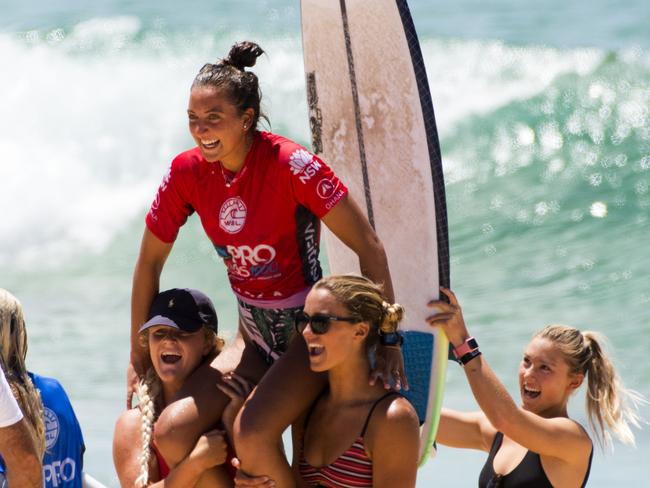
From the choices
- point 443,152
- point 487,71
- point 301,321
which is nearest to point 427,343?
point 301,321

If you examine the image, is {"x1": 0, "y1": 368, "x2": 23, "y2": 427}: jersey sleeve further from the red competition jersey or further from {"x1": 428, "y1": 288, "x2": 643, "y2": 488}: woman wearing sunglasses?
{"x1": 428, "y1": 288, "x2": 643, "y2": 488}: woman wearing sunglasses

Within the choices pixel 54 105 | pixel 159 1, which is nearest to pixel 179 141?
pixel 54 105

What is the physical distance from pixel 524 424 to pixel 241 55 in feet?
5.15

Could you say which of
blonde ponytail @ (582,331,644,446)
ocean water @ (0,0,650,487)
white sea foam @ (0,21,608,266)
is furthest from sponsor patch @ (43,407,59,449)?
white sea foam @ (0,21,608,266)

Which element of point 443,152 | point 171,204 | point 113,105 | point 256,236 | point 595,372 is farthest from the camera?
point 113,105

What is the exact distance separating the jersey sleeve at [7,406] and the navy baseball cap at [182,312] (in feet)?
2.62

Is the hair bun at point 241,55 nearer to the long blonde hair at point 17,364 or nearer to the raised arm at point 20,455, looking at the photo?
the long blonde hair at point 17,364

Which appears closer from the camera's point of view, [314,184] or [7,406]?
[7,406]

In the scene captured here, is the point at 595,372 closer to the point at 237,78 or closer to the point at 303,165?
the point at 303,165

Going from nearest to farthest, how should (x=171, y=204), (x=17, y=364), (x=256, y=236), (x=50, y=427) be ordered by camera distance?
(x=17, y=364) < (x=50, y=427) < (x=256, y=236) < (x=171, y=204)

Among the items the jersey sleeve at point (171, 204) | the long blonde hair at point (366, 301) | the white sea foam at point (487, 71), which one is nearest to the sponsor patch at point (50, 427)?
the jersey sleeve at point (171, 204)

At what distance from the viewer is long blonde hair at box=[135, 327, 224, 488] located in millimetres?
4129

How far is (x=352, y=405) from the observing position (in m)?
3.91

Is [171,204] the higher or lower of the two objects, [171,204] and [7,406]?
the higher
